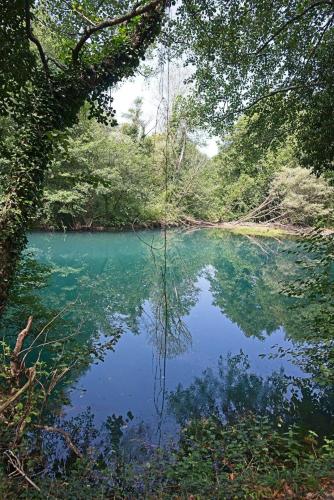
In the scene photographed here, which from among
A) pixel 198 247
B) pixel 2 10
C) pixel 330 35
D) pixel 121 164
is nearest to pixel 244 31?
pixel 330 35

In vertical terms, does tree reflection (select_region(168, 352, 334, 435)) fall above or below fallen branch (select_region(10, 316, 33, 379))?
below

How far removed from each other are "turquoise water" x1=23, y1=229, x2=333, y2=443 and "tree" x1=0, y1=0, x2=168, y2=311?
1326mm

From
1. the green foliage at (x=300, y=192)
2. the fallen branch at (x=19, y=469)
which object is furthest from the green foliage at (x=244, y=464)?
the green foliage at (x=300, y=192)

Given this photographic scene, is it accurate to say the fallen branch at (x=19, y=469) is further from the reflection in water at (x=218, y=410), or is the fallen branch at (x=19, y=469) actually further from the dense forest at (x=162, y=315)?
the reflection in water at (x=218, y=410)

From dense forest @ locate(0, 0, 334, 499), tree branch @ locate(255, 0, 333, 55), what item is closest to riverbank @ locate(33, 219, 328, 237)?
dense forest @ locate(0, 0, 334, 499)

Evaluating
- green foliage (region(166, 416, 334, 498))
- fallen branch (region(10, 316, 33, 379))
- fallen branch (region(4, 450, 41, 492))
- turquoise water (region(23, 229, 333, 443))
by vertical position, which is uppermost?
fallen branch (region(10, 316, 33, 379))

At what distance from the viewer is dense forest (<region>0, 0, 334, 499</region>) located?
303 cm

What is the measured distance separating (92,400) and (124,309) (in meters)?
4.54

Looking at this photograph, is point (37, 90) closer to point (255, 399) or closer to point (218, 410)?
point (218, 410)

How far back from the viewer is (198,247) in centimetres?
2127

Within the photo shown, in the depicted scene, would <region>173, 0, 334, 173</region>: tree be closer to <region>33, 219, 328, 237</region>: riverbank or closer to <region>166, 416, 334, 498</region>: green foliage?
<region>166, 416, 334, 498</region>: green foliage

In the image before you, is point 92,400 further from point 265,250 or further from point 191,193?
point 191,193

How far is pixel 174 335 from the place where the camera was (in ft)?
25.8

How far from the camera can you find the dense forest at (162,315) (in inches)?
119
